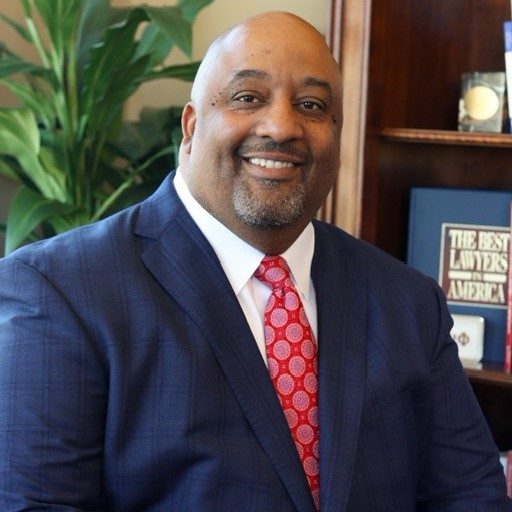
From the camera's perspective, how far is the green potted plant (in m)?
2.12

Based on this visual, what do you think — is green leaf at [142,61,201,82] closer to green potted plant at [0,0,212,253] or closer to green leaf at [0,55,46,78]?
green potted plant at [0,0,212,253]

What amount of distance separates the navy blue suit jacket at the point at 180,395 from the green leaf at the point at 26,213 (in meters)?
0.58

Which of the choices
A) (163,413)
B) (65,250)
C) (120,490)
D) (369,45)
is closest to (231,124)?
(65,250)

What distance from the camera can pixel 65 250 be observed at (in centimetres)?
147

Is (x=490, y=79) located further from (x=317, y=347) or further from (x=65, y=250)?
(x=65, y=250)

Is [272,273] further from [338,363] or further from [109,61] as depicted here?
[109,61]

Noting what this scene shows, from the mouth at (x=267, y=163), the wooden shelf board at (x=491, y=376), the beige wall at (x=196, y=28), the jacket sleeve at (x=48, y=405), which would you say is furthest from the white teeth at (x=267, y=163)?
the beige wall at (x=196, y=28)

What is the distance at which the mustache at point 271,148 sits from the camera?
59.5 inches

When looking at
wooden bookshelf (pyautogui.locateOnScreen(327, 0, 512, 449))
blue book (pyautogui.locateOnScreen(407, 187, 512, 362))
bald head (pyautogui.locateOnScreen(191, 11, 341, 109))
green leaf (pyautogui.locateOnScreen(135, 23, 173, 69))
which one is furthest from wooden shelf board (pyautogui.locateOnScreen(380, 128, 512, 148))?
bald head (pyautogui.locateOnScreen(191, 11, 341, 109))

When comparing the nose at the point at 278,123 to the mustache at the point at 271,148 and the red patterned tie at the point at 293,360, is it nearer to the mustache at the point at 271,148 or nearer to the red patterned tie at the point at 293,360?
the mustache at the point at 271,148

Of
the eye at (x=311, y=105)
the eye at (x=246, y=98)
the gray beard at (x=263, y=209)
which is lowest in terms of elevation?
the gray beard at (x=263, y=209)

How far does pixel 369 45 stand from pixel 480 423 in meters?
0.79

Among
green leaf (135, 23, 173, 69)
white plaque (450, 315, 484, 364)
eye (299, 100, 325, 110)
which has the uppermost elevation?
green leaf (135, 23, 173, 69)

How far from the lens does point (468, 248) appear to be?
224 cm
